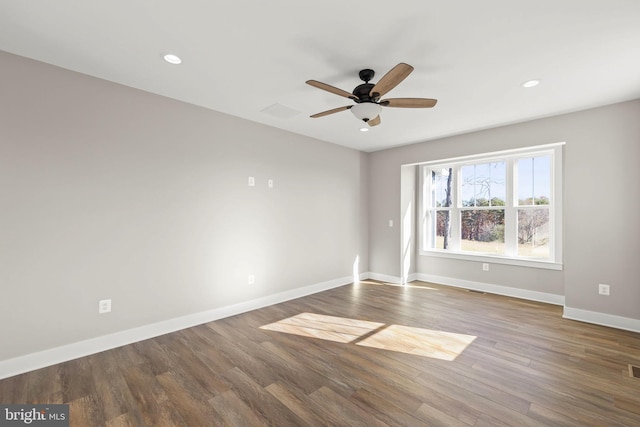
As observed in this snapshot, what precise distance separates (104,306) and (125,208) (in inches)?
38.4

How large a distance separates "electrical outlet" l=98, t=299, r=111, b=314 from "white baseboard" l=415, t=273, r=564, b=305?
4.94m

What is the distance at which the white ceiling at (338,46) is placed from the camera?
182cm

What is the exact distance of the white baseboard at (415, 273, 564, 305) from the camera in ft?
13.7

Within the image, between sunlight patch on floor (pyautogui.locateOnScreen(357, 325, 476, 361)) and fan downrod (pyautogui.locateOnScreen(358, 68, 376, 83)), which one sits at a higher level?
fan downrod (pyautogui.locateOnScreen(358, 68, 376, 83))

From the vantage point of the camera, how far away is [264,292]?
4090 millimetres

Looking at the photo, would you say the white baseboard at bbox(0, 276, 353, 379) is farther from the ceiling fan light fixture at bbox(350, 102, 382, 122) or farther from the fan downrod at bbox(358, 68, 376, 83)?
the fan downrod at bbox(358, 68, 376, 83)

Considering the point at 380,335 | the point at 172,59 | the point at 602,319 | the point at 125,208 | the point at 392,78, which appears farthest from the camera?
the point at 602,319

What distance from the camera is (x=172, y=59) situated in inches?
95.5

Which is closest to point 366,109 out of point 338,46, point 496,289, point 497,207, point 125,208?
point 338,46

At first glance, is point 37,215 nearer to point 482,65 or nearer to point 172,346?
point 172,346

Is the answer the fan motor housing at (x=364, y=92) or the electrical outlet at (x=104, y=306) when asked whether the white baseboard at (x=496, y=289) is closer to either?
the fan motor housing at (x=364, y=92)

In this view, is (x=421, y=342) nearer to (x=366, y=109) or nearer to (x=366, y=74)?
(x=366, y=109)

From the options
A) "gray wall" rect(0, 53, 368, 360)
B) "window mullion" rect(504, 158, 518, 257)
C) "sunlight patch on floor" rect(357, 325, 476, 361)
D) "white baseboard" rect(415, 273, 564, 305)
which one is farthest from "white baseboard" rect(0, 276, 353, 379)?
"window mullion" rect(504, 158, 518, 257)

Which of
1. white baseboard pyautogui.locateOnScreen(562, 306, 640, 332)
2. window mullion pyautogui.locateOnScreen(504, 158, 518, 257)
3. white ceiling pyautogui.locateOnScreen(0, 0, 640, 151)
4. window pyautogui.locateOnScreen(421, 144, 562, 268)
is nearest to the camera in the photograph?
white ceiling pyautogui.locateOnScreen(0, 0, 640, 151)
